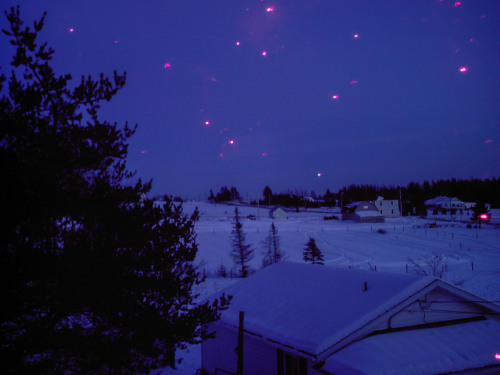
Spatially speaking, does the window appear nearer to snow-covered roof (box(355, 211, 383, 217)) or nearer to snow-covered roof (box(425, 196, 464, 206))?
snow-covered roof (box(355, 211, 383, 217))

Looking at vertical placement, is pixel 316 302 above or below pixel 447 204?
above

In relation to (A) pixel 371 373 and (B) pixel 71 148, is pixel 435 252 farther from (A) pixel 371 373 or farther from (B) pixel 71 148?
(B) pixel 71 148

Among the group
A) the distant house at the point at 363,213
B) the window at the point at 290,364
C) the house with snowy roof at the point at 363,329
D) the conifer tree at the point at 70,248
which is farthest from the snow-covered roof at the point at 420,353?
the distant house at the point at 363,213

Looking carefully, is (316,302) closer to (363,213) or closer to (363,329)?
(363,329)

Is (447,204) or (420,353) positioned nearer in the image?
(420,353)

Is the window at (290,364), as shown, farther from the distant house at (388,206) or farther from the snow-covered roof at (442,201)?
the snow-covered roof at (442,201)

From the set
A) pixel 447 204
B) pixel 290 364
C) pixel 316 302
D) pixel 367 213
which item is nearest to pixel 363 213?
pixel 367 213
